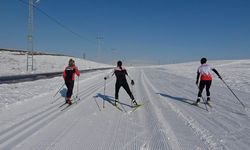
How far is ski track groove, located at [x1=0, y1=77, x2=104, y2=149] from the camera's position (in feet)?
16.6

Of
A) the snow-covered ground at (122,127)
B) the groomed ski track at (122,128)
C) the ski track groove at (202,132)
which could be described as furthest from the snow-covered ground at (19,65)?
the ski track groove at (202,132)

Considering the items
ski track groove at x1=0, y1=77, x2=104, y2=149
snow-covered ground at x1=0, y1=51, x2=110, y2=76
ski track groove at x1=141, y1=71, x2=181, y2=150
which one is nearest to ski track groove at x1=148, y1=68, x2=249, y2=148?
ski track groove at x1=141, y1=71, x2=181, y2=150

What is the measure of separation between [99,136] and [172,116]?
10.0ft

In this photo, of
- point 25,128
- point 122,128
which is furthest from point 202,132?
point 25,128

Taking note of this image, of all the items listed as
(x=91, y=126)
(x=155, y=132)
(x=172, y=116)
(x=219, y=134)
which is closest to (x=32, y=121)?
(x=91, y=126)

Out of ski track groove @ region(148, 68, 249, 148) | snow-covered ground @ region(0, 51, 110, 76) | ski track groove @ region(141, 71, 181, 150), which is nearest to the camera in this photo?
ski track groove @ region(141, 71, 181, 150)

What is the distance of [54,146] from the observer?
480 centimetres

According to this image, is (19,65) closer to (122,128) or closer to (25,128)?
(25,128)

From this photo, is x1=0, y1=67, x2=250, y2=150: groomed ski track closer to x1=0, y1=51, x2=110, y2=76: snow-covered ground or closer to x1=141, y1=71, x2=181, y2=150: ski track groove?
x1=141, y1=71, x2=181, y2=150: ski track groove

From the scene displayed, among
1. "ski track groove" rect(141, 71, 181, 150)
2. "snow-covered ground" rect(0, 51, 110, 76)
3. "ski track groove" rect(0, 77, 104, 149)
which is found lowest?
"ski track groove" rect(141, 71, 181, 150)

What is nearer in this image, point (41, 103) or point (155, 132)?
point (155, 132)

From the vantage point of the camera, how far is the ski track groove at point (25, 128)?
16.6ft

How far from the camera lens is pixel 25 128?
609 cm

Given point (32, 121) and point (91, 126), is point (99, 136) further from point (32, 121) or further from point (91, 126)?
point (32, 121)
